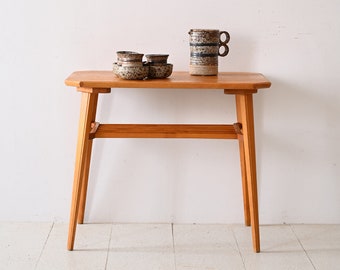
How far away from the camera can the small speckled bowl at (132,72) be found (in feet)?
8.83

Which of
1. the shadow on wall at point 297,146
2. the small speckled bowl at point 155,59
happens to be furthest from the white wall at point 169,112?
the small speckled bowl at point 155,59

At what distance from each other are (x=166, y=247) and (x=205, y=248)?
0.18 m

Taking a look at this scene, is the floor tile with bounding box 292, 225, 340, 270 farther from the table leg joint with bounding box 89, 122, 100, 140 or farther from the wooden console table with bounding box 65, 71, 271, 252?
the table leg joint with bounding box 89, 122, 100, 140

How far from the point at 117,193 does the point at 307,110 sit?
1014 mm

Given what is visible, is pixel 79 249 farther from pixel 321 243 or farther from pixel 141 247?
pixel 321 243

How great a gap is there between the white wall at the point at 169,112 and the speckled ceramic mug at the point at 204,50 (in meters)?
0.18

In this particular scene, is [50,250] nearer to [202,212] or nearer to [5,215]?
[5,215]

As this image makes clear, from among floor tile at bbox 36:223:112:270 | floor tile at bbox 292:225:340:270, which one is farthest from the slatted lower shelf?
floor tile at bbox 292:225:340:270

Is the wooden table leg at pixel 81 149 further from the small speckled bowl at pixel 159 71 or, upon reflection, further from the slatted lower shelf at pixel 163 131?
the small speckled bowl at pixel 159 71

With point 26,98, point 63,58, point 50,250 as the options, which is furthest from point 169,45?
point 50,250

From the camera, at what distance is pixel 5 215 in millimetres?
3180

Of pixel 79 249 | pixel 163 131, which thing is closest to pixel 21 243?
pixel 79 249

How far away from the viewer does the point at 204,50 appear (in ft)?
9.26

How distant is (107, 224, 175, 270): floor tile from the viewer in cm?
274
